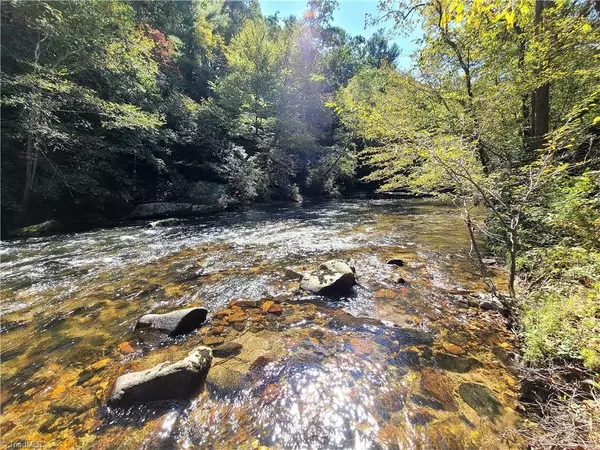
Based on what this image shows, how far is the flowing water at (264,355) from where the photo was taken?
267cm

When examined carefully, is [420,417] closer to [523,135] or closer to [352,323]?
[352,323]

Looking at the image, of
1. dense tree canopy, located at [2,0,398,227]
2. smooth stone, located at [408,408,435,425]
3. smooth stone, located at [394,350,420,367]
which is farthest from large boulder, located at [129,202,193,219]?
smooth stone, located at [408,408,435,425]

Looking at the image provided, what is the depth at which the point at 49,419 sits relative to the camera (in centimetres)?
282

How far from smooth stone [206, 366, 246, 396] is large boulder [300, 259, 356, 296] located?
2.33m

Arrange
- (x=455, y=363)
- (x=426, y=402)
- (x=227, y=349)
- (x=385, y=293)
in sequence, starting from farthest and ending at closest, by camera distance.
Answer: (x=385, y=293) → (x=227, y=349) → (x=455, y=363) → (x=426, y=402)

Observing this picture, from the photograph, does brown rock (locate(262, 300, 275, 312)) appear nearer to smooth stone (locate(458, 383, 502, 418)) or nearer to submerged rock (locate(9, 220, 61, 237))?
smooth stone (locate(458, 383, 502, 418))

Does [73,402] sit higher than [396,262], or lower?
higher

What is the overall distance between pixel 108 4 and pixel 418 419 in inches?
652

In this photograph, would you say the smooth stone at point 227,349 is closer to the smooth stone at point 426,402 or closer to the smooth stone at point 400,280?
the smooth stone at point 426,402

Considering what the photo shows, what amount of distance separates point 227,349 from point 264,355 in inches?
21.8

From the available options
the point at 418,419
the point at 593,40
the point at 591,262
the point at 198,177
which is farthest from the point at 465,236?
the point at 198,177

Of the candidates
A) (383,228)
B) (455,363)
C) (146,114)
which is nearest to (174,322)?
(455,363)

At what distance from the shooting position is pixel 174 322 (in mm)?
4258

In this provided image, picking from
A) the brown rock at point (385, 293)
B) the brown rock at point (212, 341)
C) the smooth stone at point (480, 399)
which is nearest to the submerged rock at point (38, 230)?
the brown rock at point (212, 341)
